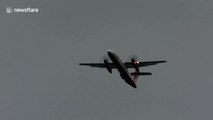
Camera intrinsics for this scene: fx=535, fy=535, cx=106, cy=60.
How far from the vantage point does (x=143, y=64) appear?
6029 inches

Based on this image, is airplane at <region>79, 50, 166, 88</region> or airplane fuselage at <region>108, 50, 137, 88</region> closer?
airplane fuselage at <region>108, 50, 137, 88</region>

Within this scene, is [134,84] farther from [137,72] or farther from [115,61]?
[115,61]

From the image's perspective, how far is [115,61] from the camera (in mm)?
137875

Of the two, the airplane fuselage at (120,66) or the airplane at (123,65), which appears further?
the airplane at (123,65)

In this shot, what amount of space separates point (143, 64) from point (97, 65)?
43.3 feet

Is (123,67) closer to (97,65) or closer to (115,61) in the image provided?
(115,61)

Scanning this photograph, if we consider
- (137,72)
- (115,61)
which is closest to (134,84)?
(137,72)

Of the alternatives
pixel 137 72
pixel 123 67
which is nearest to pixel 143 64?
pixel 137 72

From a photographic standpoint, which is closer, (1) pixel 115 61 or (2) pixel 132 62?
(1) pixel 115 61

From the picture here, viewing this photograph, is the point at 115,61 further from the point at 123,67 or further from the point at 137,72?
the point at 137,72

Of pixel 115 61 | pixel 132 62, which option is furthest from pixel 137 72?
pixel 115 61

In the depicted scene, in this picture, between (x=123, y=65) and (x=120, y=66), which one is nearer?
(x=120, y=66)

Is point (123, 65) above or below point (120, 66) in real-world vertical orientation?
above

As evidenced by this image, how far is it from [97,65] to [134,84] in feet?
39.5
